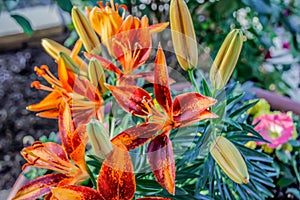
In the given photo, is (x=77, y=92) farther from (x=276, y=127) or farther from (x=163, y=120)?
(x=276, y=127)

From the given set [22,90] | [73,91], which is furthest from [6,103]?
[73,91]

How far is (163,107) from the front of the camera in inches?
19.2

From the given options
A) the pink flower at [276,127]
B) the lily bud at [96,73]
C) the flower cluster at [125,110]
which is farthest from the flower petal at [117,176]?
the pink flower at [276,127]

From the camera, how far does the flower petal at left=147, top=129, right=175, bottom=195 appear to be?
18.2 inches

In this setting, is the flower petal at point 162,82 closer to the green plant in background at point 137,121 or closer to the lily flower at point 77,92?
the green plant in background at point 137,121

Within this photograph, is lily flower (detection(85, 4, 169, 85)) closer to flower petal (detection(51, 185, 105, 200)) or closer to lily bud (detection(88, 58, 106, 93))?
lily bud (detection(88, 58, 106, 93))

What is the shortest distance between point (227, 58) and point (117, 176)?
0.17 meters

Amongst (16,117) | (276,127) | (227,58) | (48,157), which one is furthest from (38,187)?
(16,117)

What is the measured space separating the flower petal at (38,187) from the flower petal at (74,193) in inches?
2.7

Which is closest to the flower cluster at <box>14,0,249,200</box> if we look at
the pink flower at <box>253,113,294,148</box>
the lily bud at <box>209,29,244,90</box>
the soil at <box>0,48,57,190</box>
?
the lily bud at <box>209,29,244,90</box>

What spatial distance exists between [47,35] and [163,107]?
1166 millimetres

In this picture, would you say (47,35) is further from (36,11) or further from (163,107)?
(163,107)

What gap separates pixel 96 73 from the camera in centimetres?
54

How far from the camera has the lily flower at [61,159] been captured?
1.67 ft
